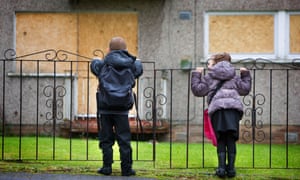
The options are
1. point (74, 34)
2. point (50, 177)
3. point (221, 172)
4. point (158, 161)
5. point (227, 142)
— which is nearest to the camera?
point (50, 177)

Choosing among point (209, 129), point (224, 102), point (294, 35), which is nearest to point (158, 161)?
point (209, 129)

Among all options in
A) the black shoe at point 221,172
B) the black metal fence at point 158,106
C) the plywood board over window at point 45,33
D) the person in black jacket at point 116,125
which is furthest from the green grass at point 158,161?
the plywood board over window at point 45,33

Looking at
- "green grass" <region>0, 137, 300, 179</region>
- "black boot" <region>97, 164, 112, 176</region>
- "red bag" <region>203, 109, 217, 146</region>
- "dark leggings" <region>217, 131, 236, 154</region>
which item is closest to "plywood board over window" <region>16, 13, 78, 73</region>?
"green grass" <region>0, 137, 300, 179</region>

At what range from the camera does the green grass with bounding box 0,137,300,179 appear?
7.70 metres

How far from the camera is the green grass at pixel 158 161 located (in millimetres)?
7703

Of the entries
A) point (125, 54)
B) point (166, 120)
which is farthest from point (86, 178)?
point (166, 120)

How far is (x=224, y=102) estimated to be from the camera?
7418 millimetres

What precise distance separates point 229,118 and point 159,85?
4.97m

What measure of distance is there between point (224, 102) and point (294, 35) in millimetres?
5589

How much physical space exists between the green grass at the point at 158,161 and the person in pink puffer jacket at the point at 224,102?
300 mm

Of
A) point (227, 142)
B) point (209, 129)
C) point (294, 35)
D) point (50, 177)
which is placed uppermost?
point (294, 35)

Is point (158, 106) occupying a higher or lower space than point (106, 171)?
higher

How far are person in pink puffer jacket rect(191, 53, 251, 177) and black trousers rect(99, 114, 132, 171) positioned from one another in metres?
0.99

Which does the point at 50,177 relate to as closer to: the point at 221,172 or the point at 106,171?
the point at 106,171
